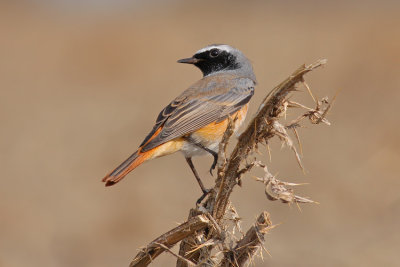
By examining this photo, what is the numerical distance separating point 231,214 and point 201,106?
234cm

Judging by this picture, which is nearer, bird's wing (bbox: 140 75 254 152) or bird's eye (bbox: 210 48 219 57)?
bird's wing (bbox: 140 75 254 152)

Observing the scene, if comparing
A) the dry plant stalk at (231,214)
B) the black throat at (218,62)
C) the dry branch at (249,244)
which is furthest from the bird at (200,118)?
the dry branch at (249,244)

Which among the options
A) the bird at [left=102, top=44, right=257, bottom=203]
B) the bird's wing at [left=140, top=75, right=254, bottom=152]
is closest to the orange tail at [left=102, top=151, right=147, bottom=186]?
the bird at [left=102, top=44, right=257, bottom=203]

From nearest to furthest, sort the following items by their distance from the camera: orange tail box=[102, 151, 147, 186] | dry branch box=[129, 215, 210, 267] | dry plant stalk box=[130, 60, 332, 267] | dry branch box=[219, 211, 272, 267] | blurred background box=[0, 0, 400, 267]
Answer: dry plant stalk box=[130, 60, 332, 267] < dry branch box=[219, 211, 272, 267] < dry branch box=[129, 215, 210, 267] < orange tail box=[102, 151, 147, 186] < blurred background box=[0, 0, 400, 267]

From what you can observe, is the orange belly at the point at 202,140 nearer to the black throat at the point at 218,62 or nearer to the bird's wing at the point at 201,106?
the bird's wing at the point at 201,106

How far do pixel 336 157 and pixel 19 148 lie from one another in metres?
6.12

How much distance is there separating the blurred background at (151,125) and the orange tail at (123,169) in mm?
2021

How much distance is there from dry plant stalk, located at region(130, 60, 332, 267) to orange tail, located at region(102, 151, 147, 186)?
79 centimetres

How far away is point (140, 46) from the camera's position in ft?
67.7

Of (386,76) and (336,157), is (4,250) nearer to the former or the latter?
(336,157)

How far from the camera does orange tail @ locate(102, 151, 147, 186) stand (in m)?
4.82

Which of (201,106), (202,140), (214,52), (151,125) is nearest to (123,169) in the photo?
(202,140)

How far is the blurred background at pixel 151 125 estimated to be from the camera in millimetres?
9719

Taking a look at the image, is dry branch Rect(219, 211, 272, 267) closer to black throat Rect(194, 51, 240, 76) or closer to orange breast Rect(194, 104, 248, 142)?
orange breast Rect(194, 104, 248, 142)
